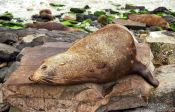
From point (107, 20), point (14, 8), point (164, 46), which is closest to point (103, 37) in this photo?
point (164, 46)

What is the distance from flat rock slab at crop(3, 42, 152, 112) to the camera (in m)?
6.40

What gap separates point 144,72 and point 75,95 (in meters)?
1.26

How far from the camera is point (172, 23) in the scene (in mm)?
15695

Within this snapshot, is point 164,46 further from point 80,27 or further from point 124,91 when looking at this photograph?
point 80,27

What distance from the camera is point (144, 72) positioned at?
6984 mm

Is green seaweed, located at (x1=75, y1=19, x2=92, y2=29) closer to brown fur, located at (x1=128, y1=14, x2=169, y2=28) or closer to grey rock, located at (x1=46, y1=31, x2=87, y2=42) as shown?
brown fur, located at (x1=128, y1=14, x2=169, y2=28)

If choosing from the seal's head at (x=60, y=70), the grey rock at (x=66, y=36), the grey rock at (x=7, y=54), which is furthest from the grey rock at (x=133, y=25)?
the seal's head at (x=60, y=70)

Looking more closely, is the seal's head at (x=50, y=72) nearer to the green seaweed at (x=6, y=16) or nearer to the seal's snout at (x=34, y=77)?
the seal's snout at (x=34, y=77)

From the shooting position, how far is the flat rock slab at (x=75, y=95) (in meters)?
6.40

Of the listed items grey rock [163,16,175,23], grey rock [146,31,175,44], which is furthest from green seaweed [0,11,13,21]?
grey rock [146,31,175,44]

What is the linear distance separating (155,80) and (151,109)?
55 cm

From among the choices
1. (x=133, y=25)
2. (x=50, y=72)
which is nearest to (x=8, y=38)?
(x=50, y=72)

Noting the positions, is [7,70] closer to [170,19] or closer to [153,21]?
[153,21]

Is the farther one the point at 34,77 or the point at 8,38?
the point at 8,38
